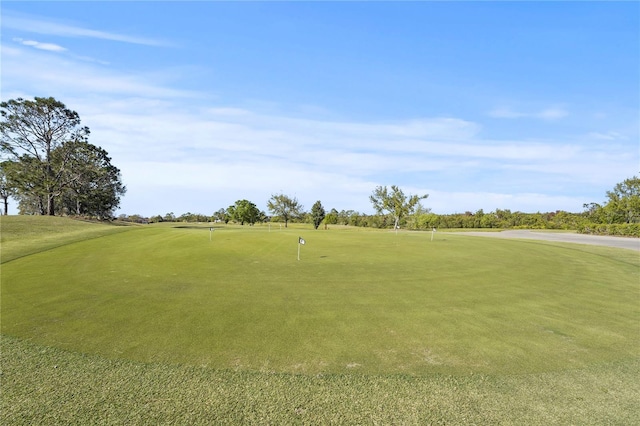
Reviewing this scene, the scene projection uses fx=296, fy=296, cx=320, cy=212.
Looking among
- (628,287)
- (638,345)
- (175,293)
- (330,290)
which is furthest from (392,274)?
(628,287)

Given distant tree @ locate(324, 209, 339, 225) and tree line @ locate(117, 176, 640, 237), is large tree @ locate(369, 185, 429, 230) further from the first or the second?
distant tree @ locate(324, 209, 339, 225)

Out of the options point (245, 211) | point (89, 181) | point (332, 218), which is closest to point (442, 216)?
point (332, 218)

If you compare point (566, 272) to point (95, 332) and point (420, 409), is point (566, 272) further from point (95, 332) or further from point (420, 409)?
point (95, 332)

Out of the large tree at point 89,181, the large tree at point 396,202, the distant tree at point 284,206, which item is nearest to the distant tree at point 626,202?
the large tree at point 396,202

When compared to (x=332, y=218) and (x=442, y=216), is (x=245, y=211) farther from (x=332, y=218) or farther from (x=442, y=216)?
(x=442, y=216)

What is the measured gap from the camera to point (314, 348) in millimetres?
5855

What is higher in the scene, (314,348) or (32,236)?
(32,236)

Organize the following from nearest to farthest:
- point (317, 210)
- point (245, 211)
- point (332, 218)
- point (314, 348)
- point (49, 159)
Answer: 1. point (314, 348)
2. point (49, 159)
3. point (317, 210)
4. point (245, 211)
5. point (332, 218)

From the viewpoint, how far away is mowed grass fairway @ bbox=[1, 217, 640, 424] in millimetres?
4172

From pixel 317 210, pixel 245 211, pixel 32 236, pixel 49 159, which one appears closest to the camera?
pixel 32 236

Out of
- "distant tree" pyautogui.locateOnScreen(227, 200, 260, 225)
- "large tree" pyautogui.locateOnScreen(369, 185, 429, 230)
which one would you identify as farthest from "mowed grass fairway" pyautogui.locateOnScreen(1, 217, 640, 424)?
"distant tree" pyautogui.locateOnScreen(227, 200, 260, 225)

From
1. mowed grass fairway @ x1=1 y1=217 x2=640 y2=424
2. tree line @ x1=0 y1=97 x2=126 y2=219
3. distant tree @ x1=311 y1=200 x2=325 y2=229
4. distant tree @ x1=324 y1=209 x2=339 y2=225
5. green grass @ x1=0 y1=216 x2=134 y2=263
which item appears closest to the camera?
mowed grass fairway @ x1=1 y1=217 x2=640 y2=424

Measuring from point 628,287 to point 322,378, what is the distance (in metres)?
14.8

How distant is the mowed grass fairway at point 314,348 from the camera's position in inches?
164
